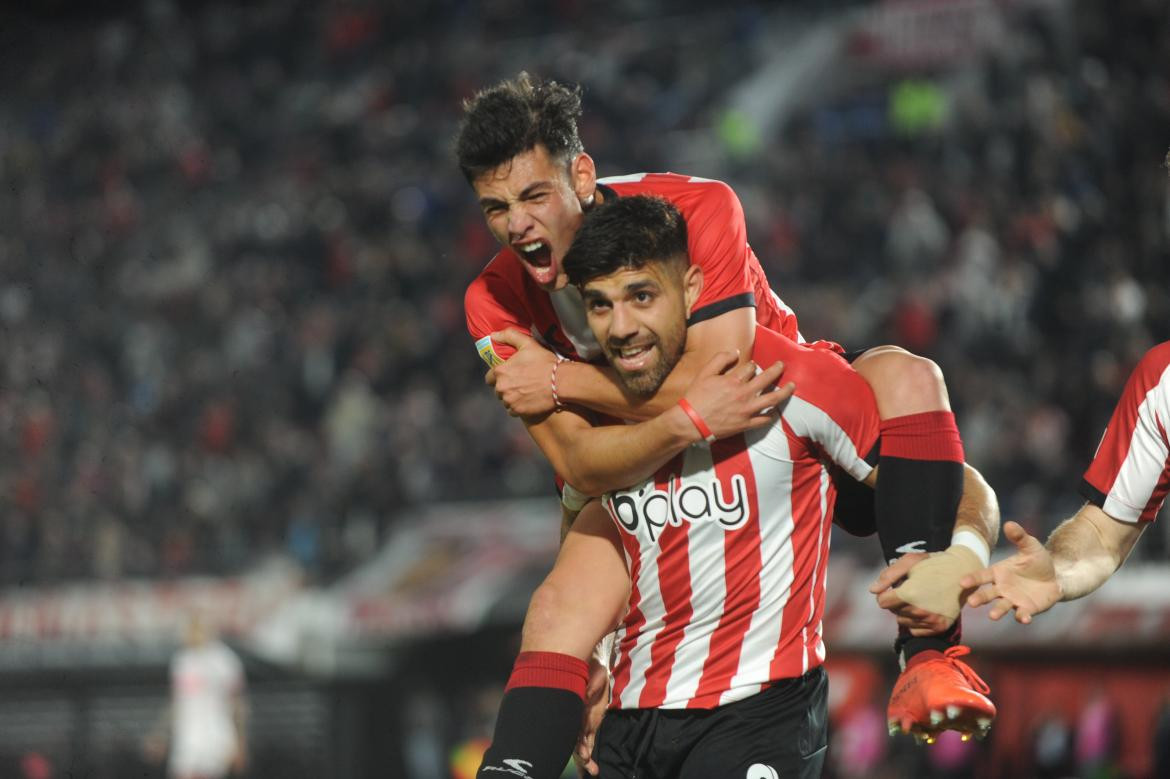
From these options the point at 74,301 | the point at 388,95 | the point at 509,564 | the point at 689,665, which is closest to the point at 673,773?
the point at 689,665

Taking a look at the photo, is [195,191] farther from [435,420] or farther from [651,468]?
[651,468]

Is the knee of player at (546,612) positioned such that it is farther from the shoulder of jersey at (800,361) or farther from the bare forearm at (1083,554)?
the bare forearm at (1083,554)

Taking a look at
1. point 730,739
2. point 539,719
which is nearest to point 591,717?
point 539,719

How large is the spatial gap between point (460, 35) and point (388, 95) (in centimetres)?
123

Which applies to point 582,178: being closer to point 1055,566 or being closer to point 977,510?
point 977,510

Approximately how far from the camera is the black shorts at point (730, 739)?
12.7 ft

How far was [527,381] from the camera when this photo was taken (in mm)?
4109

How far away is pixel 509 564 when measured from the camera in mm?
11180

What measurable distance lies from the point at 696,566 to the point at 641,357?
1.97ft

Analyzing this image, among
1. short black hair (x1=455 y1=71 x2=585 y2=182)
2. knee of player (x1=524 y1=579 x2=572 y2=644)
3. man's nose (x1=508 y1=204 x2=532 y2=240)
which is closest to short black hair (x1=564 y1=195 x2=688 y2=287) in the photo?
man's nose (x1=508 y1=204 x2=532 y2=240)

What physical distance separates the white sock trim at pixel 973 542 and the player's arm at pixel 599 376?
70 centimetres

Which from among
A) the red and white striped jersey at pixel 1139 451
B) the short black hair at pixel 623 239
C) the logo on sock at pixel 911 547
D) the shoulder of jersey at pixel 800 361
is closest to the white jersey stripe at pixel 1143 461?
the red and white striped jersey at pixel 1139 451

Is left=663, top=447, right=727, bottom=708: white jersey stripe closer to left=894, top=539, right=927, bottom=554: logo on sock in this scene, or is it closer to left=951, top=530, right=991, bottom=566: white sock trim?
left=894, top=539, right=927, bottom=554: logo on sock

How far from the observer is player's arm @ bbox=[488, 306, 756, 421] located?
3.89 meters
